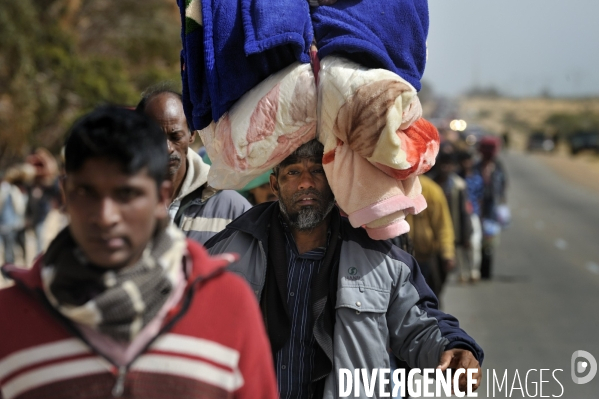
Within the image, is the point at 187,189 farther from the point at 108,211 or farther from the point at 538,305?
the point at 538,305

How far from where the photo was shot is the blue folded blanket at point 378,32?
3.40 m

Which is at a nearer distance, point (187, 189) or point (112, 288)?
point (112, 288)

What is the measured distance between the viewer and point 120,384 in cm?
205

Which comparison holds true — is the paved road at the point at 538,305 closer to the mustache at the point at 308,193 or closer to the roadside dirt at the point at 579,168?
the mustache at the point at 308,193

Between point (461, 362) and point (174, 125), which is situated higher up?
point (174, 125)

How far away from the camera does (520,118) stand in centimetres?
12456

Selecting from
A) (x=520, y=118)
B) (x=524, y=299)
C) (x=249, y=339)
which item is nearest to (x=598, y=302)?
(x=524, y=299)

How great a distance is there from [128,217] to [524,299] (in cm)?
985

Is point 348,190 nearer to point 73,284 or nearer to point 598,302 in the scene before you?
point 73,284

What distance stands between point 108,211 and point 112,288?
0.18 meters

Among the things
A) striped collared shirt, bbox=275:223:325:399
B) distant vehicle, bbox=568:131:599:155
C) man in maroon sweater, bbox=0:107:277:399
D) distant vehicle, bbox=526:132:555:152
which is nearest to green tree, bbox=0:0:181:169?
striped collared shirt, bbox=275:223:325:399

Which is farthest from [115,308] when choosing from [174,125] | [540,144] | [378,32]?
[540,144]

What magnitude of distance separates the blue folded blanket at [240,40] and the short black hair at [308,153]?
1.06 ft

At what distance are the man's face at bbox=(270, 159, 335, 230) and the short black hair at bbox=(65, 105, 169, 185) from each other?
54.3 inches
